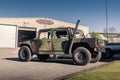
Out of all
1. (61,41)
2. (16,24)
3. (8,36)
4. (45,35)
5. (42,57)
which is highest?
(16,24)

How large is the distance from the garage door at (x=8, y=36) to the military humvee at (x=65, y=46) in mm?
24352

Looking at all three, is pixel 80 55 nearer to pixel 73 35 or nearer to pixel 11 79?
pixel 73 35

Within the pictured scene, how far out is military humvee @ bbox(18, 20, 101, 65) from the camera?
15095 millimetres

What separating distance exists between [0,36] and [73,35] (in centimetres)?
2687

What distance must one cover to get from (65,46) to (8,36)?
27.1 m

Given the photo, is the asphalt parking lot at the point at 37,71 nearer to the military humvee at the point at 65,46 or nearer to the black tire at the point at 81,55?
the black tire at the point at 81,55

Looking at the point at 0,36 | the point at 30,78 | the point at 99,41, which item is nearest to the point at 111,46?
the point at 99,41

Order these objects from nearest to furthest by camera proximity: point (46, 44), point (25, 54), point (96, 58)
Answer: point (96, 58) → point (46, 44) → point (25, 54)

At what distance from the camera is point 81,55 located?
1518cm

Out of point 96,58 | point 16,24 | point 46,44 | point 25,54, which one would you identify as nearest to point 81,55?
point 96,58

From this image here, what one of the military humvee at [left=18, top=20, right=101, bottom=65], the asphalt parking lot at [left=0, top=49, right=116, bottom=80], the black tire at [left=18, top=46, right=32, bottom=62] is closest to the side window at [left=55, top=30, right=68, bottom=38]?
the military humvee at [left=18, top=20, right=101, bottom=65]

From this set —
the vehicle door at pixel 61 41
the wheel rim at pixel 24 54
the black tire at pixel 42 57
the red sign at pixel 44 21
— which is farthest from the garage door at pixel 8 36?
the vehicle door at pixel 61 41

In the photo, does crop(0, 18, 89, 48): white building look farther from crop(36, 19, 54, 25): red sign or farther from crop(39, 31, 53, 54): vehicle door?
crop(39, 31, 53, 54): vehicle door

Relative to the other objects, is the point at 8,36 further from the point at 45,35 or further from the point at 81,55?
the point at 81,55
